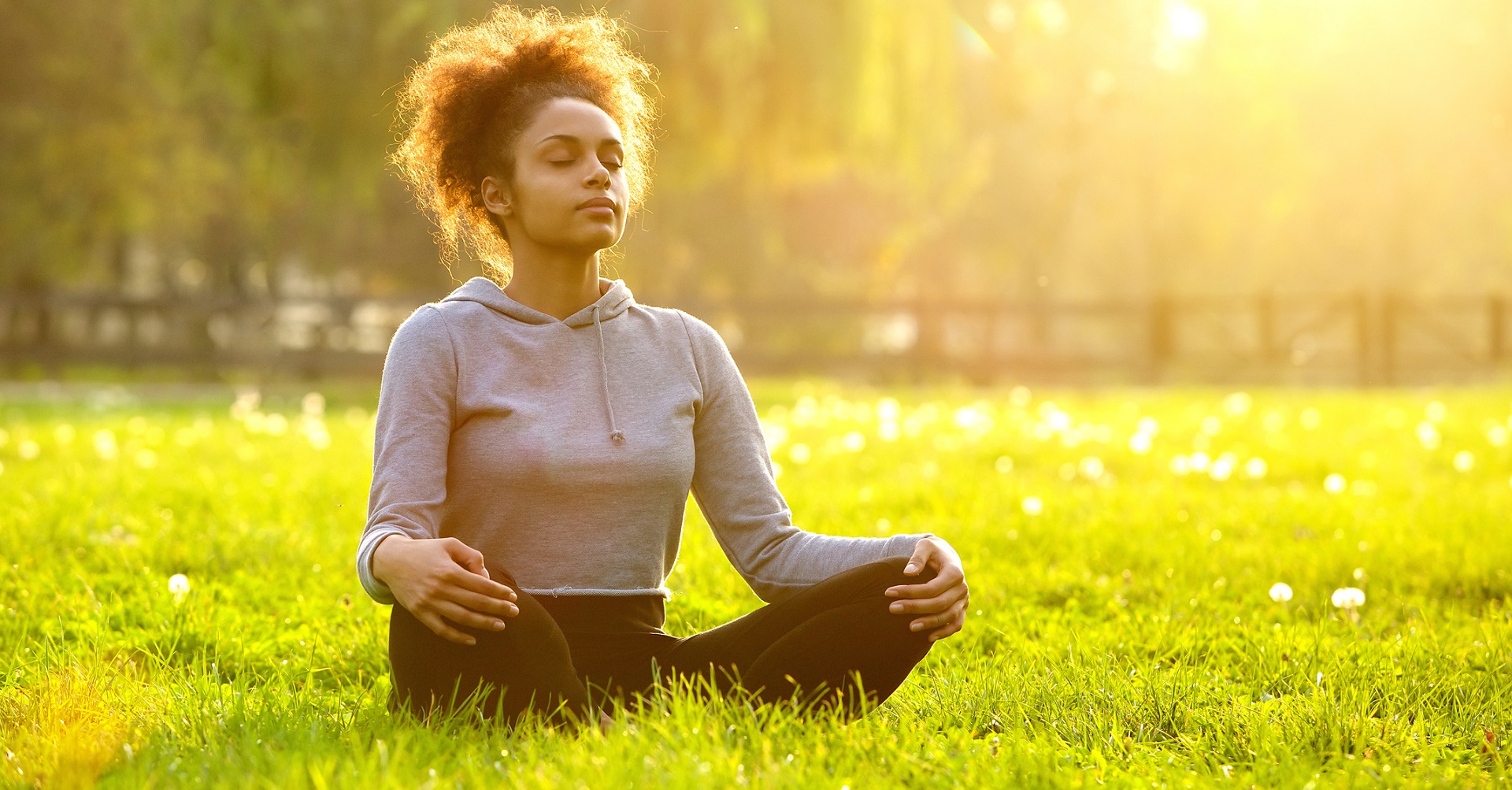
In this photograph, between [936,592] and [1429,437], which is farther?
[1429,437]

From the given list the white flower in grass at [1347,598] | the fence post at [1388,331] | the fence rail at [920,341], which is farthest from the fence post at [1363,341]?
the white flower in grass at [1347,598]

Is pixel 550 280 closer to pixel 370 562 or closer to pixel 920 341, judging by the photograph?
pixel 370 562

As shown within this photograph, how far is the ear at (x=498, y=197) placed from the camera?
2.91 meters

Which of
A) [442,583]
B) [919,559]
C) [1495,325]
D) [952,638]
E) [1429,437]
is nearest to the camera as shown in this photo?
[442,583]

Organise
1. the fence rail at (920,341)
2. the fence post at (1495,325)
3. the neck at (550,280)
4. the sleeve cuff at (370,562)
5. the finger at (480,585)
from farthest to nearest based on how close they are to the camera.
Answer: the fence post at (1495,325)
the fence rail at (920,341)
the neck at (550,280)
the sleeve cuff at (370,562)
the finger at (480,585)

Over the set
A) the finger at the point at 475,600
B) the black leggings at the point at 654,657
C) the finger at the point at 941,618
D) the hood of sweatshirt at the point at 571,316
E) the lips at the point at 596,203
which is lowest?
the black leggings at the point at 654,657

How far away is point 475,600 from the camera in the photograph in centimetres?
238

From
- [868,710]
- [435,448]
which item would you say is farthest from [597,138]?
[868,710]

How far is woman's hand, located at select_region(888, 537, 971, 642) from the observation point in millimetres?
2586

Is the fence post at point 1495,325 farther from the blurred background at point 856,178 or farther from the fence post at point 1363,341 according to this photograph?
the fence post at point 1363,341

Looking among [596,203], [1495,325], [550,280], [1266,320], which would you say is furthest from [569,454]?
[1495,325]

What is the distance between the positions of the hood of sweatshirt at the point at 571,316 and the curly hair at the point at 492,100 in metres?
0.20

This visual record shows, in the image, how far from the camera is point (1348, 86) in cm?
3303

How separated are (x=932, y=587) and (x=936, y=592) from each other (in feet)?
0.05
